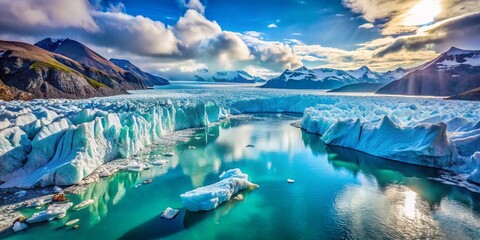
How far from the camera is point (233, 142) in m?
19.5

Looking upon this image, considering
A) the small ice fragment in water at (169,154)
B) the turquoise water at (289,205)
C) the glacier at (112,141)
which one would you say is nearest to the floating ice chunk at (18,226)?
the turquoise water at (289,205)

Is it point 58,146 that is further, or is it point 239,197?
point 58,146

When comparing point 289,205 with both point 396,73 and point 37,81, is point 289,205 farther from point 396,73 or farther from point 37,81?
point 396,73

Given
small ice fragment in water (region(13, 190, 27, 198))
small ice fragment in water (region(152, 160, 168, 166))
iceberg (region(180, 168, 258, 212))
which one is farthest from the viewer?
small ice fragment in water (region(152, 160, 168, 166))

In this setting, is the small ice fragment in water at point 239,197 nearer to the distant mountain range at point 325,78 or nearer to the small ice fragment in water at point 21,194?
the small ice fragment in water at point 21,194

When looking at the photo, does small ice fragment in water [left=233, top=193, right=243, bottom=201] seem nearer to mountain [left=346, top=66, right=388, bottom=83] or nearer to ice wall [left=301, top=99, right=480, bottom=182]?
ice wall [left=301, top=99, right=480, bottom=182]

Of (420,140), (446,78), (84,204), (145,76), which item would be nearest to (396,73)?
(446,78)

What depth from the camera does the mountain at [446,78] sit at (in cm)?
6931

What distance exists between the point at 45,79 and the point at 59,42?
113 metres

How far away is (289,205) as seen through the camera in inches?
362

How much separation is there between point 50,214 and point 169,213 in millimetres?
3346

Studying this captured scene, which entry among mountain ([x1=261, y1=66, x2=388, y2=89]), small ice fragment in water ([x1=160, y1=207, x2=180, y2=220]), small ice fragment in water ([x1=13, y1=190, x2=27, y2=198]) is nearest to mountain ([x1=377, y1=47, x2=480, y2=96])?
mountain ([x1=261, y1=66, x2=388, y2=89])

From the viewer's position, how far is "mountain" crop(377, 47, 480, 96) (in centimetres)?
6931

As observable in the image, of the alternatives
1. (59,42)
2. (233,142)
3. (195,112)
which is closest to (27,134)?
(233,142)
